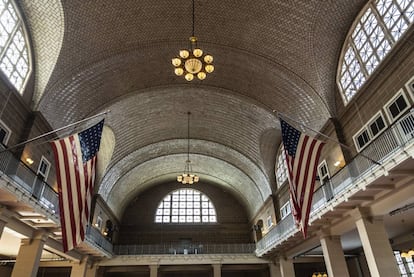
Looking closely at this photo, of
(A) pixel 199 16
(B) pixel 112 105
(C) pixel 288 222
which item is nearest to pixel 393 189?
(C) pixel 288 222

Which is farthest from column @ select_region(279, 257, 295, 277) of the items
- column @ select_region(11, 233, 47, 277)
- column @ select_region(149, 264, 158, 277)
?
column @ select_region(11, 233, 47, 277)

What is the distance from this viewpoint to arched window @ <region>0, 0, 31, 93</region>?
38.1 ft

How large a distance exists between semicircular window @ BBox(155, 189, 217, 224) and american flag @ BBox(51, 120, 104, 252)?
22.1 metres

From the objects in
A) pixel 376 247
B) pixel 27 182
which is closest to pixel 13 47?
pixel 27 182

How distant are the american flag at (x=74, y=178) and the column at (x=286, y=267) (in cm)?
1656

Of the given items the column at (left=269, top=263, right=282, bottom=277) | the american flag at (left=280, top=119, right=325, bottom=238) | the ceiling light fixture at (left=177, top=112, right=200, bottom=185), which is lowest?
the column at (left=269, top=263, right=282, bottom=277)

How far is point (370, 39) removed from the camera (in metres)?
12.3

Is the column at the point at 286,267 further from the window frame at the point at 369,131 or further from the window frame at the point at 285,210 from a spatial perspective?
the window frame at the point at 369,131

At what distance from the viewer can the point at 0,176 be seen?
9.57m

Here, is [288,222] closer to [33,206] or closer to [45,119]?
[33,206]

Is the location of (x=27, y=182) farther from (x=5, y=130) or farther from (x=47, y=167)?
(x=47, y=167)

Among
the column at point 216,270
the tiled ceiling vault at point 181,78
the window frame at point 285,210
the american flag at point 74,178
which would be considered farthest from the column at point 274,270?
the american flag at point 74,178

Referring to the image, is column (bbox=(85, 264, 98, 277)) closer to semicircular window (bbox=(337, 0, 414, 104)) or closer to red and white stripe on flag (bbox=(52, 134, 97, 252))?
red and white stripe on flag (bbox=(52, 134, 97, 252))

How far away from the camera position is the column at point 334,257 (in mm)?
14047
